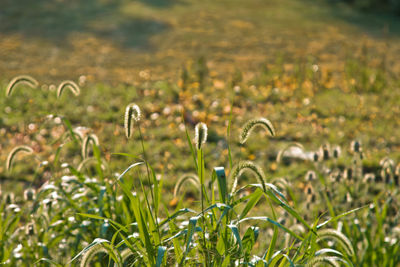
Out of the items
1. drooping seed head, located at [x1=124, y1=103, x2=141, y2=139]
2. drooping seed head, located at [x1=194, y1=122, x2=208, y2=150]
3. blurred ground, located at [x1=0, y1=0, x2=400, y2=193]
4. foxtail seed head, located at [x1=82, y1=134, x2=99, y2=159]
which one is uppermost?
drooping seed head, located at [x1=124, y1=103, x2=141, y2=139]

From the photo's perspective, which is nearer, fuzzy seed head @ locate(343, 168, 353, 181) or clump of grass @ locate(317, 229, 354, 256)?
clump of grass @ locate(317, 229, 354, 256)

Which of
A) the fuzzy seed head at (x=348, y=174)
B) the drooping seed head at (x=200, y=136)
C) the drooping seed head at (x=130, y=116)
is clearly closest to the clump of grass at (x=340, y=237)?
the drooping seed head at (x=200, y=136)

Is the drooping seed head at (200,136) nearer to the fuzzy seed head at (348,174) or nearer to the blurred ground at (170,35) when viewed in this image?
the fuzzy seed head at (348,174)

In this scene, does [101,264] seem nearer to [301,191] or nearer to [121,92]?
[301,191]

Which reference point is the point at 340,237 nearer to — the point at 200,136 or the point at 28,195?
the point at 200,136

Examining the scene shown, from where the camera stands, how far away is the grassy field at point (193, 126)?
2132mm

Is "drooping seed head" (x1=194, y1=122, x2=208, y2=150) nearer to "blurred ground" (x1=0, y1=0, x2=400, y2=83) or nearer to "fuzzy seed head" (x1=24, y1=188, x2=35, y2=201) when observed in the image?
"fuzzy seed head" (x1=24, y1=188, x2=35, y2=201)

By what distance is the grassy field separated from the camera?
2132 millimetres

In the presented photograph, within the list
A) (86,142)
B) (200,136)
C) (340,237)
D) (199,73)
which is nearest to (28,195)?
(86,142)

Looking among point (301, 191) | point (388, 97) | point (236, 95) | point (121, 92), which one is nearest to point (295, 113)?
point (236, 95)

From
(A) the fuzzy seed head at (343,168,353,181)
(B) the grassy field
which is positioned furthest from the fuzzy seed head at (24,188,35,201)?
(A) the fuzzy seed head at (343,168,353,181)

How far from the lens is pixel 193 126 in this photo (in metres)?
5.28

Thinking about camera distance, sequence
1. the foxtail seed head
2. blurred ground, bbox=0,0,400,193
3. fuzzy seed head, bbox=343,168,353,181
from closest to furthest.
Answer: the foxtail seed head, fuzzy seed head, bbox=343,168,353,181, blurred ground, bbox=0,0,400,193

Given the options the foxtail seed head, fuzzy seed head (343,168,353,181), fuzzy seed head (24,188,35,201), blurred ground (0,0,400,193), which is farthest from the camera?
blurred ground (0,0,400,193)
